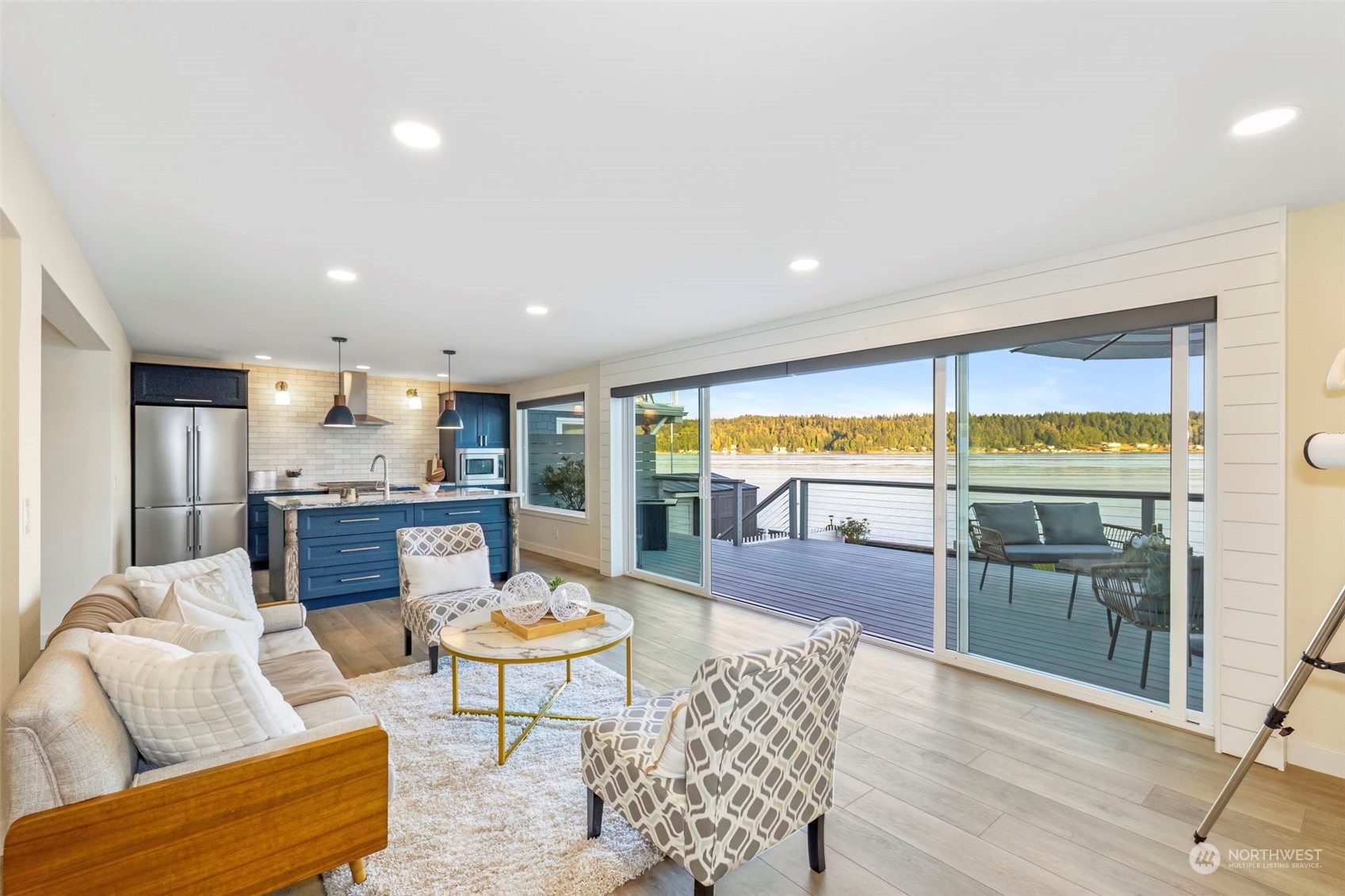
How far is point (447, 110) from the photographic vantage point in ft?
5.92

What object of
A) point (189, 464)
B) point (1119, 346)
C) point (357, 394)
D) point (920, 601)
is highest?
point (357, 394)

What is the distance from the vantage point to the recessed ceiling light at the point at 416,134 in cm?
188

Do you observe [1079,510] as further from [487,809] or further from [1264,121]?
[487,809]

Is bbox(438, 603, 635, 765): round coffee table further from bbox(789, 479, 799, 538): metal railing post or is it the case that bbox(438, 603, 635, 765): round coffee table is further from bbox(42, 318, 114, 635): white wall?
bbox(789, 479, 799, 538): metal railing post

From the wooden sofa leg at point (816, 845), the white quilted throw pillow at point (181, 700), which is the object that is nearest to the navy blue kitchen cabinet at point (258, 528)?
the white quilted throw pillow at point (181, 700)

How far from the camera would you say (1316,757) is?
2.53 meters

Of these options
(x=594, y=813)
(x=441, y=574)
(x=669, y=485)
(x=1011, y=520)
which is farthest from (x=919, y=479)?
(x=594, y=813)

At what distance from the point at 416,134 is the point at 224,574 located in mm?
2266

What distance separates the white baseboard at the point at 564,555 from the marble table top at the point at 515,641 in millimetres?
3684

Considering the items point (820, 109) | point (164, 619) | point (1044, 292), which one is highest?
point (820, 109)

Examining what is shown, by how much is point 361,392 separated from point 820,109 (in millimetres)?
7383

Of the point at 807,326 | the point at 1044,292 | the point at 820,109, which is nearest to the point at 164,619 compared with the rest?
the point at 820,109

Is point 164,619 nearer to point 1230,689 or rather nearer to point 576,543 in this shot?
point 1230,689

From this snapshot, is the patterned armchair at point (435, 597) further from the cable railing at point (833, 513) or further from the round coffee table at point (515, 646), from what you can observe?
the cable railing at point (833, 513)
